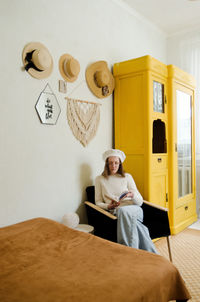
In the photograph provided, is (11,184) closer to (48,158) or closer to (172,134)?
(48,158)

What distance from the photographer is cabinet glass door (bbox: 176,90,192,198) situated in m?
3.41

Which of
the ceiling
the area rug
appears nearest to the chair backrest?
the area rug

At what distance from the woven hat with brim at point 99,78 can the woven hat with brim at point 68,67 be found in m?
0.27

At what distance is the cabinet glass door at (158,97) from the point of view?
300 cm

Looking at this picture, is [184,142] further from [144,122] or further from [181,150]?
[144,122]

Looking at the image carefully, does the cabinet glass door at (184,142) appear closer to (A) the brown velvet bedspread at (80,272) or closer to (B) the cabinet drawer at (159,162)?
(B) the cabinet drawer at (159,162)

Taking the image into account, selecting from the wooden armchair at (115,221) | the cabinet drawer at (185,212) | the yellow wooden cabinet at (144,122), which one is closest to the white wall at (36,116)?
the yellow wooden cabinet at (144,122)

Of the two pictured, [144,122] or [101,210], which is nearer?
[101,210]

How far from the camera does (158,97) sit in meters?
3.08

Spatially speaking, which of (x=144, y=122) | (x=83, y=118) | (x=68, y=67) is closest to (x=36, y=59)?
(x=68, y=67)

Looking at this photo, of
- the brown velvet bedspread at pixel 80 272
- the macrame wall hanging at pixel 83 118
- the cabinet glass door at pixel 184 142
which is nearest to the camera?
the brown velvet bedspread at pixel 80 272

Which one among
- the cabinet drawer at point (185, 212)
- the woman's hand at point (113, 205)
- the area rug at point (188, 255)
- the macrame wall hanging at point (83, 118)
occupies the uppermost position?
the macrame wall hanging at point (83, 118)

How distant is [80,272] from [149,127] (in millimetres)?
1925

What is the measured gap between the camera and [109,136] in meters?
3.16
